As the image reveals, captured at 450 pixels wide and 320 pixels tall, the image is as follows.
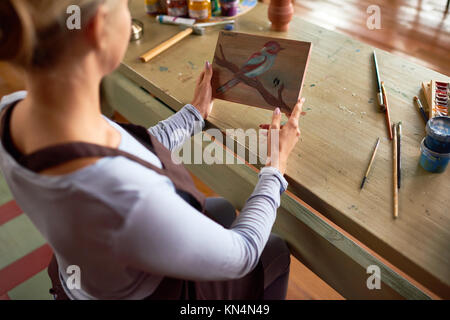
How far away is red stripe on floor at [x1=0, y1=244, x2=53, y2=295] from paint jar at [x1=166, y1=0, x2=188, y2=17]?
3.83 ft

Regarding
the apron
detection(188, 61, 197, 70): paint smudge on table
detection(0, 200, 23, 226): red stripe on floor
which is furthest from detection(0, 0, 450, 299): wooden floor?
the apron

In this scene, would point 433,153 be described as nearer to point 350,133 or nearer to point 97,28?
point 350,133

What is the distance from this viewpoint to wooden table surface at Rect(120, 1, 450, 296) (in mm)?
783

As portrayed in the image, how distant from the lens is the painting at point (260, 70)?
1.03 m

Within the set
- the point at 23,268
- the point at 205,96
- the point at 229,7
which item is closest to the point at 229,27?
the point at 229,7

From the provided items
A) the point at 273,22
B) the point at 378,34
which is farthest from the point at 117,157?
the point at 378,34

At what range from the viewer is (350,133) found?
39.5 inches

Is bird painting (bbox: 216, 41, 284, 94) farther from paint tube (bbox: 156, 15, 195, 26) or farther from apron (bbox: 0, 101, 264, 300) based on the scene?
→ paint tube (bbox: 156, 15, 195, 26)

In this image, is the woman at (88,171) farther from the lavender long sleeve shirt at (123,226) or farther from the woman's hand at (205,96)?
the woman's hand at (205,96)

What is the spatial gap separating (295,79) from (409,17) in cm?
267

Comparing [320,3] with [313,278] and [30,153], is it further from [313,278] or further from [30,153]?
[30,153]

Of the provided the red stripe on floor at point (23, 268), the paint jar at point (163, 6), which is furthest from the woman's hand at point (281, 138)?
the red stripe on floor at point (23, 268)

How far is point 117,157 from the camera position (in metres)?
0.61

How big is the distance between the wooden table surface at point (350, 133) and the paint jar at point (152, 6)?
9cm
